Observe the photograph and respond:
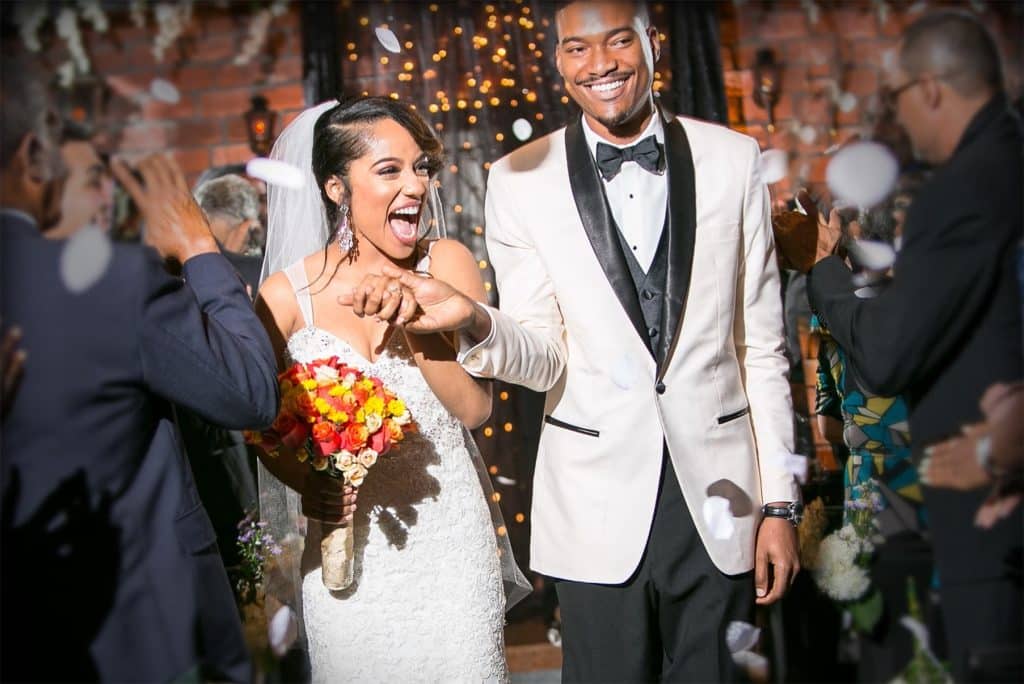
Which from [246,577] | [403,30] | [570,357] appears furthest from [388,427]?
[403,30]

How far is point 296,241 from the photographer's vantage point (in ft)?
8.89

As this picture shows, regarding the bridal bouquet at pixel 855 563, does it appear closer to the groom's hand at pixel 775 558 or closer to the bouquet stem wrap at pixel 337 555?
the groom's hand at pixel 775 558

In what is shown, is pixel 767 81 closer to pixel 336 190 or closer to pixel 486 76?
pixel 486 76

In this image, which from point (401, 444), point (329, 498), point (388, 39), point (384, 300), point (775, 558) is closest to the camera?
point (384, 300)

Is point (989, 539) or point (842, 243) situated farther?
point (842, 243)

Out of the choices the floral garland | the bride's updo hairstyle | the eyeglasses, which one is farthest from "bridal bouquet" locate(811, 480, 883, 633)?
the floral garland

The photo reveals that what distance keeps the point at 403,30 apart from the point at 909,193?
145cm

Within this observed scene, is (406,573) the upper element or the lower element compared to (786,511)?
lower

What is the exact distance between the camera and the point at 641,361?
241 cm

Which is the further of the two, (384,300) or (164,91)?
(164,91)

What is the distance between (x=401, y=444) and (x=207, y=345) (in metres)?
0.70

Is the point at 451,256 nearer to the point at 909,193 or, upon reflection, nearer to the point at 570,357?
the point at 570,357

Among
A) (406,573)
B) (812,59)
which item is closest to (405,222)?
(406,573)

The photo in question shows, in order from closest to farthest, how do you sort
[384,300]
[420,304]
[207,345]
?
1. [207,345]
2. [384,300]
3. [420,304]
